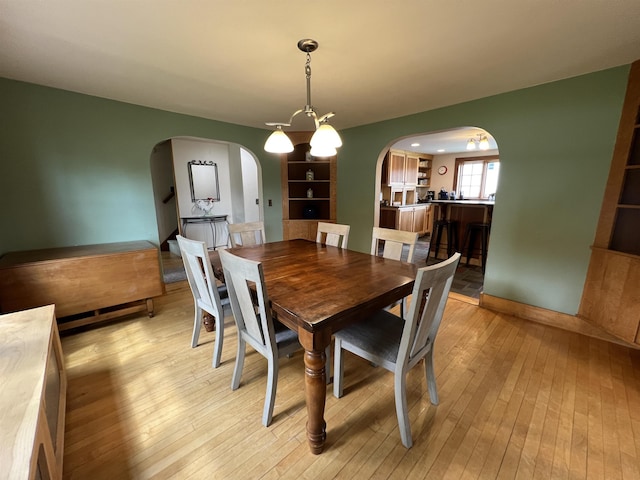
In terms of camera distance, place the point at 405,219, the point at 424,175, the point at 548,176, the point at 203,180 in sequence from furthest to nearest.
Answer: the point at 424,175, the point at 405,219, the point at 203,180, the point at 548,176

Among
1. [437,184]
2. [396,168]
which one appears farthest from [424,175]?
[396,168]

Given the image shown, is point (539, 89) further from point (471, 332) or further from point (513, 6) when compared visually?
point (471, 332)

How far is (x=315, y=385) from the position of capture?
4.01 ft

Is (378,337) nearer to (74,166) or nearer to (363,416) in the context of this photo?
(363,416)

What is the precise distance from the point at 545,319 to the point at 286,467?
270 cm

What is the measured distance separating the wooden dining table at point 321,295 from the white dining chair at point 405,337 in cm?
17

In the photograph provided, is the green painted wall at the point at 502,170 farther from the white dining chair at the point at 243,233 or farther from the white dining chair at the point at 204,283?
the white dining chair at the point at 204,283

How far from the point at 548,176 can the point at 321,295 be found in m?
2.46

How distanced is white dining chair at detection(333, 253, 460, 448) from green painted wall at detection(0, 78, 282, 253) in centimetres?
270

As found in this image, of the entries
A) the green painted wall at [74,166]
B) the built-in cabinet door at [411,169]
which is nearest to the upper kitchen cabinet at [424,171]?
the built-in cabinet door at [411,169]

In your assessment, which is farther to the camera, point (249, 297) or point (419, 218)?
point (419, 218)

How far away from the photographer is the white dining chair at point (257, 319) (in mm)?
1277

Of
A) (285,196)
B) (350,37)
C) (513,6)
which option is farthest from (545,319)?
(285,196)

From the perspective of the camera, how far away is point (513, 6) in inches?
51.9
